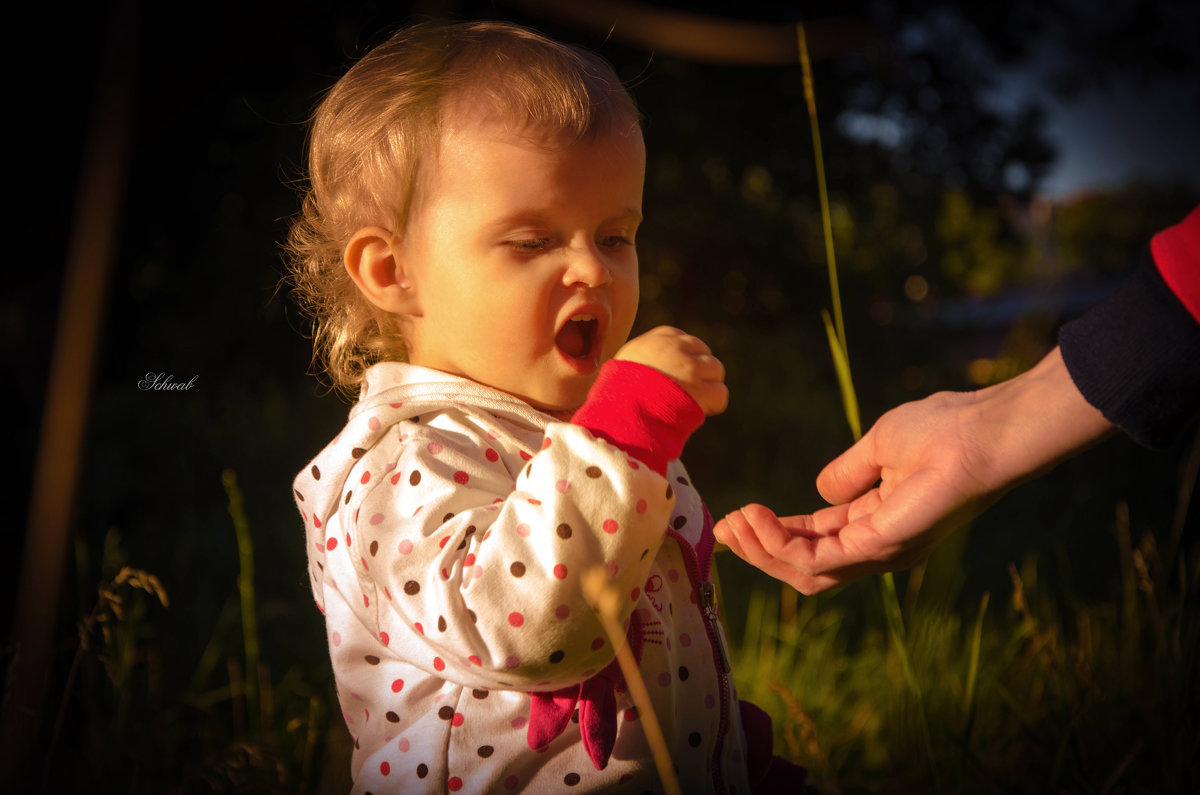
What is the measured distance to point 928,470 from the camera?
1234 millimetres

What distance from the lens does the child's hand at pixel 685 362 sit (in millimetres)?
1145

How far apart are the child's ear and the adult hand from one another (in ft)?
1.93

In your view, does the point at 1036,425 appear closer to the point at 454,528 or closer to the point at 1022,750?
the point at 454,528

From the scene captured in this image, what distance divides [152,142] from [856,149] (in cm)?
274

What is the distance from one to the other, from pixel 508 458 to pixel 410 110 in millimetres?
540

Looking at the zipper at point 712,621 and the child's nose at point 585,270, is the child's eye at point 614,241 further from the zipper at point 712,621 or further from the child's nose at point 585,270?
the zipper at point 712,621

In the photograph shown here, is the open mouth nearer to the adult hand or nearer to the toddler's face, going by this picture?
the toddler's face

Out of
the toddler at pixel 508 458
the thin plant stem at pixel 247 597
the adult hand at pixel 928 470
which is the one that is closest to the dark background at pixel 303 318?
the thin plant stem at pixel 247 597

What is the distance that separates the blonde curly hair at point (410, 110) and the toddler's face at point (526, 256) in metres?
0.04

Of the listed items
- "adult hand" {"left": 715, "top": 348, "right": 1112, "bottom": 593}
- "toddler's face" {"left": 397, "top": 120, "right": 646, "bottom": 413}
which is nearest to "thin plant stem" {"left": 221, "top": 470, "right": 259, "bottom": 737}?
"toddler's face" {"left": 397, "top": 120, "right": 646, "bottom": 413}

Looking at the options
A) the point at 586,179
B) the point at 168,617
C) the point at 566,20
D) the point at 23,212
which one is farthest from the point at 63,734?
the point at 566,20

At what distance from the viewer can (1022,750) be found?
187 cm
